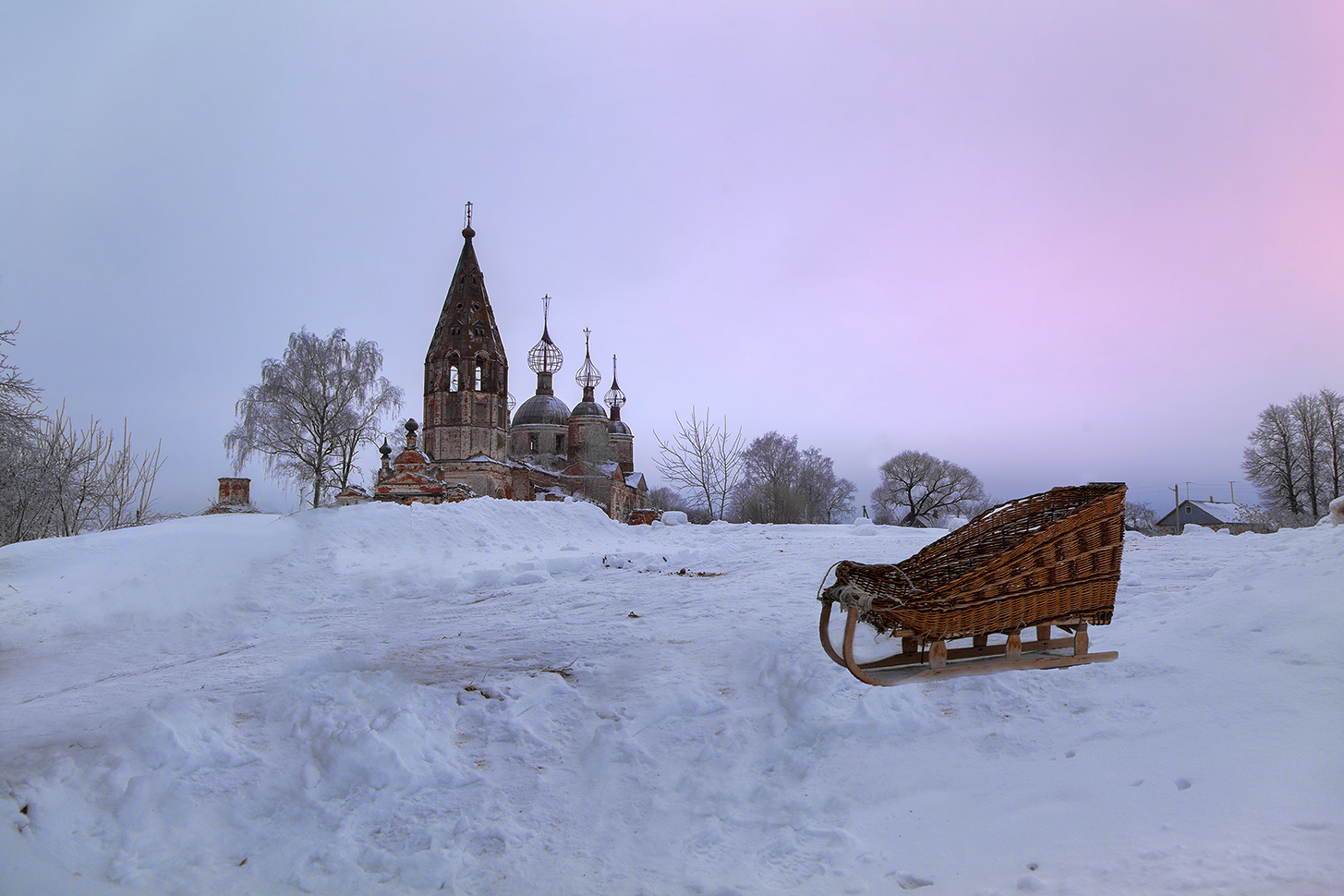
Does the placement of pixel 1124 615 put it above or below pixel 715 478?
below

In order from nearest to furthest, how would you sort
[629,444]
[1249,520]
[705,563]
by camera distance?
1. [705,563]
2. [1249,520]
3. [629,444]

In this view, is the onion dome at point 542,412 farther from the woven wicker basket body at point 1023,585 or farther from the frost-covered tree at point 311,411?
the woven wicker basket body at point 1023,585

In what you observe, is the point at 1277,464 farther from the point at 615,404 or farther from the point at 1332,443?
the point at 615,404

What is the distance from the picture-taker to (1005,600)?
14.1 feet

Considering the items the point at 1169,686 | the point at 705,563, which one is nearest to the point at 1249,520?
the point at 705,563

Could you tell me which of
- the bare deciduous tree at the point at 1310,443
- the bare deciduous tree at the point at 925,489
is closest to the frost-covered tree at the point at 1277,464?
the bare deciduous tree at the point at 1310,443

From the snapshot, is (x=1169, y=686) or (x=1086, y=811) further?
(x=1169, y=686)

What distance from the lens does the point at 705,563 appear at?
11.5m

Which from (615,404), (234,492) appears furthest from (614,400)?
(234,492)

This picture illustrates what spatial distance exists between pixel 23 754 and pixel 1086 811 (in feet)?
20.9

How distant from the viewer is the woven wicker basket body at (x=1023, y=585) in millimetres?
4129

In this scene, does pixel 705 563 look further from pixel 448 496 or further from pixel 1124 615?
pixel 448 496

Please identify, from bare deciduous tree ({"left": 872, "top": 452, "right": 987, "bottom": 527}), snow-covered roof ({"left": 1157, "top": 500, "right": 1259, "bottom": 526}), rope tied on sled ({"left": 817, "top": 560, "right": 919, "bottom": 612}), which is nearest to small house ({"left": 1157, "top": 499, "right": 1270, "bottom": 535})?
snow-covered roof ({"left": 1157, "top": 500, "right": 1259, "bottom": 526})

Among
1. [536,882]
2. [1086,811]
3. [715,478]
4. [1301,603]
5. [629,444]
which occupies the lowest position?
[536,882]
